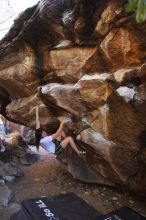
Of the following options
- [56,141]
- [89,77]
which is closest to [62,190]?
[56,141]

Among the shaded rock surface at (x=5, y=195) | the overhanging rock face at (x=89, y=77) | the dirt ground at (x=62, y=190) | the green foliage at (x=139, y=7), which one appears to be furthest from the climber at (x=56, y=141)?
the green foliage at (x=139, y=7)

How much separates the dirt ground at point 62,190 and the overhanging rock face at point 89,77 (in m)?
0.35

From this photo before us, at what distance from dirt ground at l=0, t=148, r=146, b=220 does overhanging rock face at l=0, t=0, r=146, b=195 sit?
1.14 ft

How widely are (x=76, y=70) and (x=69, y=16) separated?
131cm

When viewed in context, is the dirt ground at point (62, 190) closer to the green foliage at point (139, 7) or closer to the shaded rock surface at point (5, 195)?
the shaded rock surface at point (5, 195)

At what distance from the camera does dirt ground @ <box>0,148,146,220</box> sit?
26.1 feet

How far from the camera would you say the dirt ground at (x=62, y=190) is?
7.96 m

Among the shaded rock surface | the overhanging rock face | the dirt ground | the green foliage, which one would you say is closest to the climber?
the overhanging rock face

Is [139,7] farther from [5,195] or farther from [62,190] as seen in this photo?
[62,190]

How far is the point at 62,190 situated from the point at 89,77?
3.77 m

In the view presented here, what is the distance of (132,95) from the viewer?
6.19 m

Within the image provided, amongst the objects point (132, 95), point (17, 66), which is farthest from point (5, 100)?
point (132, 95)

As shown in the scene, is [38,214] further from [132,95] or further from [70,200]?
[132,95]

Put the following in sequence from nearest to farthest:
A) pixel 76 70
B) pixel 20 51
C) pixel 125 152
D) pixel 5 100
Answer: pixel 125 152, pixel 76 70, pixel 20 51, pixel 5 100
